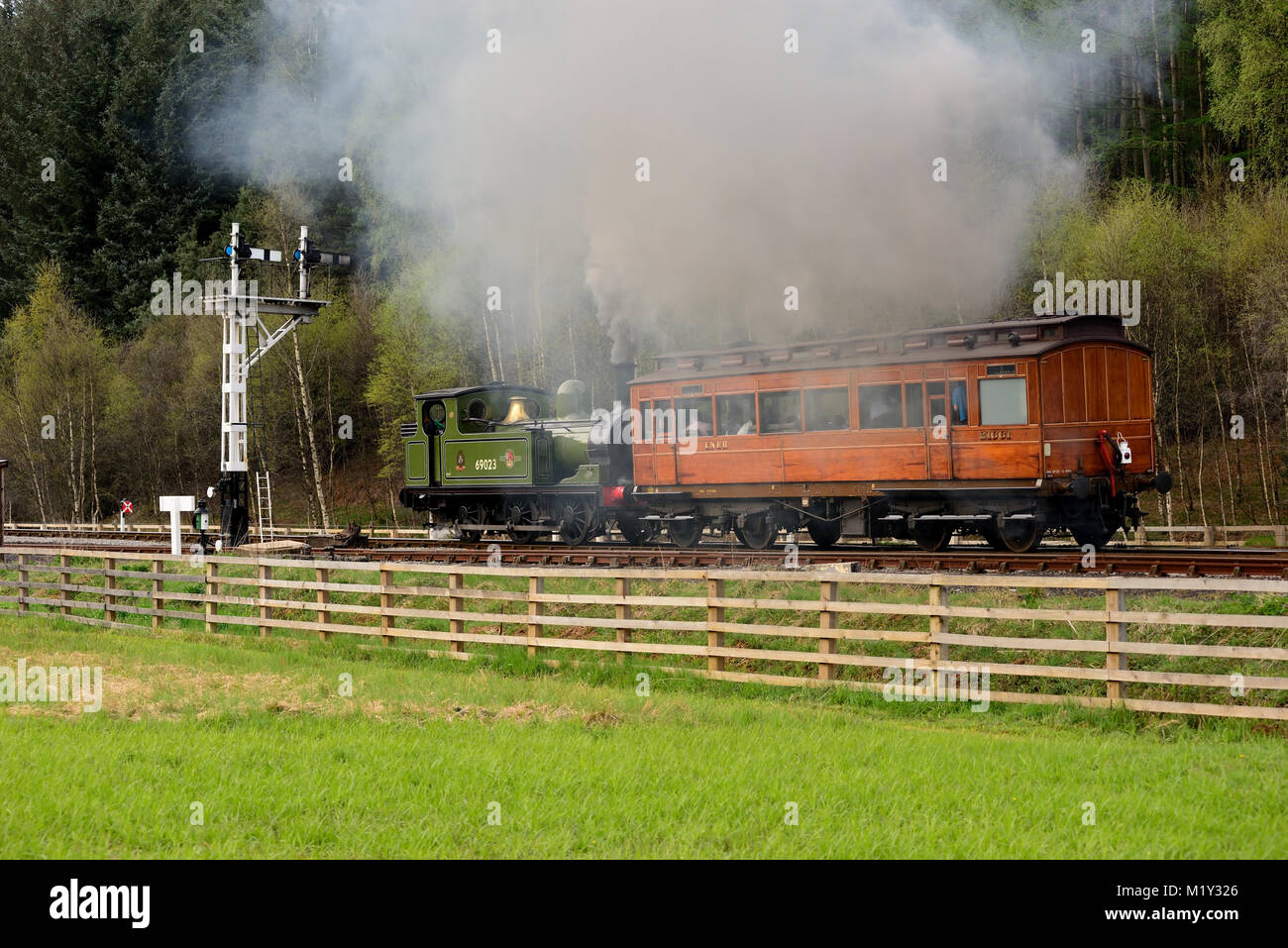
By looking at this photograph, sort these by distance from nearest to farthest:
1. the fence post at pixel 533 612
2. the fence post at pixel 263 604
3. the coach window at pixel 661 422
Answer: the fence post at pixel 533 612
the fence post at pixel 263 604
the coach window at pixel 661 422

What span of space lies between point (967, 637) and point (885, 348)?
9.19 metres

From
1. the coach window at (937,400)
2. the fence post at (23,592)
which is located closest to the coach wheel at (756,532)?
the coach window at (937,400)

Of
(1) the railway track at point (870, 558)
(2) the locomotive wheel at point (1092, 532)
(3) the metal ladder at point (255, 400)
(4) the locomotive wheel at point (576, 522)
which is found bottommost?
(1) the railway track at point (870, 558)

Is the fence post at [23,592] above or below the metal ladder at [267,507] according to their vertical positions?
below

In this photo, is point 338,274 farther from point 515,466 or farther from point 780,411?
point 780,411

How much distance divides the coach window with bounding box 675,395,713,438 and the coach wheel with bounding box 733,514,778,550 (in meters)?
1.81

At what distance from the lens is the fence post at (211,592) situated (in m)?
16.7

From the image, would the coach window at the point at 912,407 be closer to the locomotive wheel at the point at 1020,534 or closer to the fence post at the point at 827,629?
the locomotive wheel at the point at 1020,534

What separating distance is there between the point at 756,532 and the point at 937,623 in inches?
421

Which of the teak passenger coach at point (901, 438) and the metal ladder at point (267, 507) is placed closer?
the teak passenger coach at point (901, 438)

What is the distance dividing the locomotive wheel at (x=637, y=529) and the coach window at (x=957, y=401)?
783 cm

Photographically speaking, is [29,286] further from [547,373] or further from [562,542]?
[562,542]

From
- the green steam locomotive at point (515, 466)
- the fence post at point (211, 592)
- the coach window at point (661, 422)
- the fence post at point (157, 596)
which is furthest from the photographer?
the green steam locomotive at point (515, 466)

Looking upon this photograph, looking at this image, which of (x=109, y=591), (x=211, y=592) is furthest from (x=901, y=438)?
(x=109, y=591)
